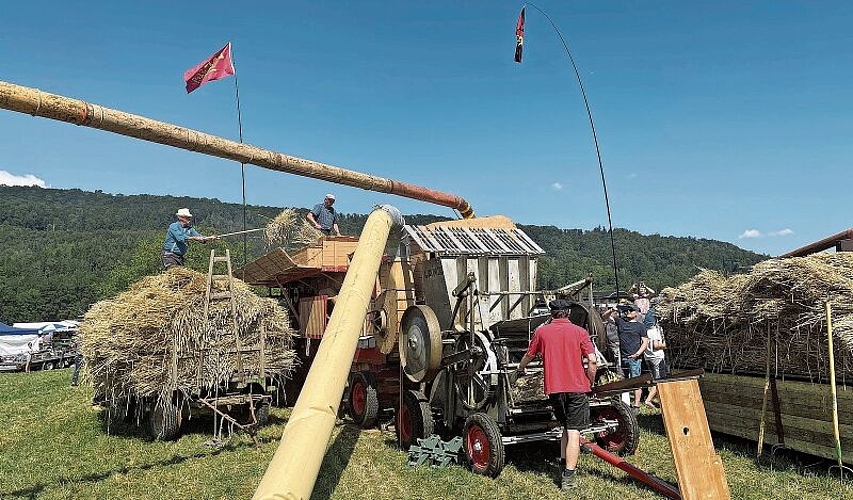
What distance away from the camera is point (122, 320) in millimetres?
8008

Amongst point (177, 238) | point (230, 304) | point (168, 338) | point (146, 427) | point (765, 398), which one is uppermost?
point (177, 238)

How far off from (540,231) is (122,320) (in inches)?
4186

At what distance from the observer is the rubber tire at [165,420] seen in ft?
27.0

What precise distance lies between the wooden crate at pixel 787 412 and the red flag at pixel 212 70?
8.77 metres

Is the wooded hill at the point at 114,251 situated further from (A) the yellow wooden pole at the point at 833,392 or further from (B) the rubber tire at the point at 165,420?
(A) the yellow wooden pole at the point at 833,392

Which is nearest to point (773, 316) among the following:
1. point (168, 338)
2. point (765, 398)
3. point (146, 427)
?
point (765, 398)

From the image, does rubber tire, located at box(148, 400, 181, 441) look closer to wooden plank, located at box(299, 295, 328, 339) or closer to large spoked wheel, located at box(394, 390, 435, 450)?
large spoked wheel, located at box(394, 390, 435, 450)

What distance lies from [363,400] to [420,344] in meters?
2.96

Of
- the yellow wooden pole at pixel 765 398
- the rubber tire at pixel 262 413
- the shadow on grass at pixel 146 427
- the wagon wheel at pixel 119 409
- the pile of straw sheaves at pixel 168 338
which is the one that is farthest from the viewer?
the rubber tire at pixel 262 413

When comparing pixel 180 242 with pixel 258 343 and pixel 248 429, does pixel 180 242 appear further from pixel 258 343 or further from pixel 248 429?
pixel 248 429

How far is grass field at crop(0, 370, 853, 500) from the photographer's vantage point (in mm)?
6031

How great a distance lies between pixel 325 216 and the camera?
12.7 metres

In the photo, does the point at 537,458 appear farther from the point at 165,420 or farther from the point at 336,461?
the point at 165,420

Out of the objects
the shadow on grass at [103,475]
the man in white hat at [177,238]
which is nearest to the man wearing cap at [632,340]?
the shadow on grass at [103,475]
